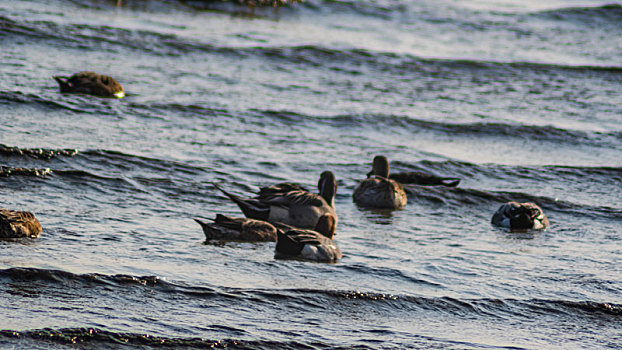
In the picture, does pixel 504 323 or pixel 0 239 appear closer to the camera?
pixel 504 323

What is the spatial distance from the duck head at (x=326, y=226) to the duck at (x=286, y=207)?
662 mm

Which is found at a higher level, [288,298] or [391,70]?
[391,70]

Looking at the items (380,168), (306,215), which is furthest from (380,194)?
(306,215)

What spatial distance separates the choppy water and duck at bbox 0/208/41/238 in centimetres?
14

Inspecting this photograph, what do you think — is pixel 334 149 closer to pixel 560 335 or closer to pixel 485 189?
pixel 485 189

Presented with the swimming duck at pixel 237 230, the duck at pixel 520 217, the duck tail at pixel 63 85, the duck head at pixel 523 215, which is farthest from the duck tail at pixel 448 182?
the duck tail at pixel 63 85

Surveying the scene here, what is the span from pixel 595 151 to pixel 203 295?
11.2m

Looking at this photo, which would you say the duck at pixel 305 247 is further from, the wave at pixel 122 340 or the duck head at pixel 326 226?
the wave at pixel 122 340

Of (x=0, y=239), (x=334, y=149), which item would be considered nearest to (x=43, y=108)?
(x=334, y=149)

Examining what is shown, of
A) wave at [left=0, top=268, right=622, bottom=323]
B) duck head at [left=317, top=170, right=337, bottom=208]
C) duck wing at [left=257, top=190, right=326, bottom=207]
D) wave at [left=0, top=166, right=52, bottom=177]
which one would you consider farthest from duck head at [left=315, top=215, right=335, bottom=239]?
wave at [left=0, top=166, right=52, bottom=177]

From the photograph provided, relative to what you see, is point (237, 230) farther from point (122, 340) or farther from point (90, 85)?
point (90, 85)

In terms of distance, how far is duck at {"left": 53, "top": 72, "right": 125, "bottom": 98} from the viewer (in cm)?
1563

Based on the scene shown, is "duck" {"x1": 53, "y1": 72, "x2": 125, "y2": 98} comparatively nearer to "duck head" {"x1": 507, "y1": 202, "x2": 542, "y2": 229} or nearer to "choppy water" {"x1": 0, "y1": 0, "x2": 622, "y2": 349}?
"choppy water" {"x1": 0, "y1": 0, "x2": 622, "y2": 349}

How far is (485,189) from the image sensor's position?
517 inches
